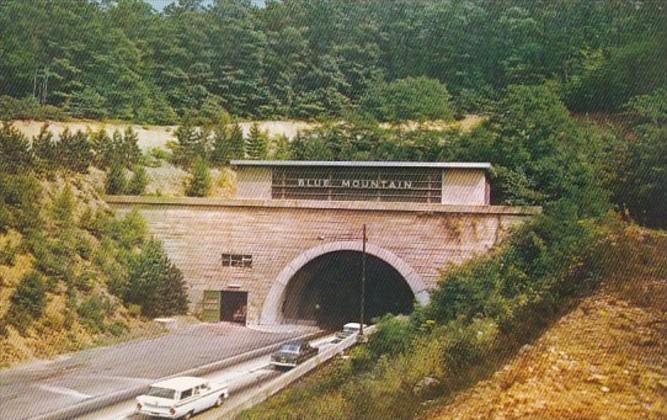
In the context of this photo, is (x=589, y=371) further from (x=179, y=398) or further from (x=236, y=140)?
(x=236, y=140)

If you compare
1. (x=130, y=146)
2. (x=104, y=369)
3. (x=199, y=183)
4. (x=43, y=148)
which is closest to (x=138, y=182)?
(x=130, y=146)

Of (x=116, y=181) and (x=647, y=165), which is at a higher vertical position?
(x=647, y=165)

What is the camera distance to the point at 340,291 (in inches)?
285

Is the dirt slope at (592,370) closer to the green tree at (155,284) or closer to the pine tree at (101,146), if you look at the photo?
the green tree at (155,284)

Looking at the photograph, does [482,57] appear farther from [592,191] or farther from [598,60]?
[592,191]

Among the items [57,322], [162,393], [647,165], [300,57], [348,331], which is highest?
[300,57]

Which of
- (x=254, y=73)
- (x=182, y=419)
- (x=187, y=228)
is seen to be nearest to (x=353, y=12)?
(x=254, y=73)

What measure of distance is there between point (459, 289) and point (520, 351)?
1.93 metres

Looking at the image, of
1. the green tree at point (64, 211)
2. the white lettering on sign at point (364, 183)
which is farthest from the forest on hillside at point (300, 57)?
the green tree at point (64, 211)

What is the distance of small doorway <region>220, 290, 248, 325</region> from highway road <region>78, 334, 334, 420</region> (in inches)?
32.8

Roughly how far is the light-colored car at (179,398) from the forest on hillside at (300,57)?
292cm

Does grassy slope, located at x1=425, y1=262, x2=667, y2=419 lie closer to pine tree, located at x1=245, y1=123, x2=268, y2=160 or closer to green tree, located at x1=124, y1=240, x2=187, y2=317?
green tree, located at x1=124, y1=240, x2=187, y2=317

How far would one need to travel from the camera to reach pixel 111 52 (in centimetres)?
662

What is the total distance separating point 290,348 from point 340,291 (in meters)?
1.25
